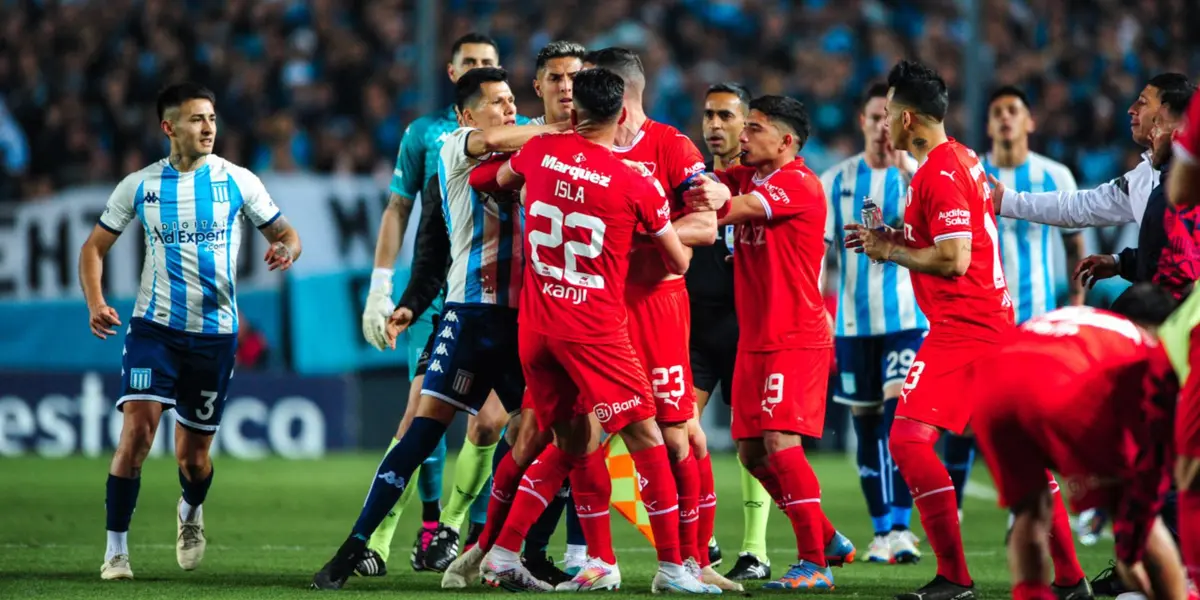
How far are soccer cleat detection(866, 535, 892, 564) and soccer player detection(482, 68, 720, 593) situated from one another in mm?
2257

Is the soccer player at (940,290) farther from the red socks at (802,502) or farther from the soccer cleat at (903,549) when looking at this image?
the soccer cleat at (903,549)

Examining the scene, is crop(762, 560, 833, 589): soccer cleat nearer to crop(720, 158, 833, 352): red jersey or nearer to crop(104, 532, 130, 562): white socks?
crop(720, 158, 833, 352): red jersey

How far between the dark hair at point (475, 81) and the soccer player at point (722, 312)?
42.7 inches

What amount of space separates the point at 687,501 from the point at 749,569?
0.91m

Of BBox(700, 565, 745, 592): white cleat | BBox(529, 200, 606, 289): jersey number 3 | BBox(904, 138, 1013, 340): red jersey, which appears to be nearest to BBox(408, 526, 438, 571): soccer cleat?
BBox(700, 565, 745, 592): white cleat

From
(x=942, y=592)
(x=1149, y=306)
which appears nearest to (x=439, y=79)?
(x=942, y=592)

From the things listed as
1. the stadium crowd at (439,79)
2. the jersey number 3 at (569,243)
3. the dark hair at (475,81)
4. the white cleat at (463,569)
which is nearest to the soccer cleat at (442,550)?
the white cleat at (463,569)

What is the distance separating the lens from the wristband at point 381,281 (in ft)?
26.9

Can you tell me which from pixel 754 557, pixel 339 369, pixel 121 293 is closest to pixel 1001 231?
pixel 754 557

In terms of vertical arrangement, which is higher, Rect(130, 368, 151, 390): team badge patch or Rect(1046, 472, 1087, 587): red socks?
Rect(130, 368, 151, 390): team badge patch

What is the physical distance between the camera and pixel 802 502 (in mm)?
7074

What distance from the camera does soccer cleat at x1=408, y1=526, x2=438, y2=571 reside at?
8055mm

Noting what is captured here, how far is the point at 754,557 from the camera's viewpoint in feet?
25.7

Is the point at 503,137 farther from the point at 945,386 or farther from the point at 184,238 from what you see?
the point at 945,386
